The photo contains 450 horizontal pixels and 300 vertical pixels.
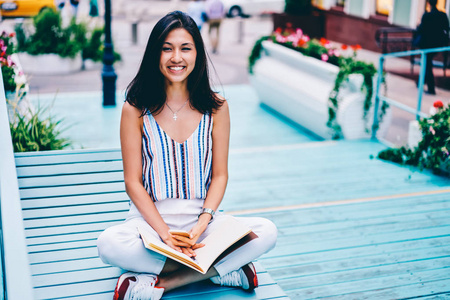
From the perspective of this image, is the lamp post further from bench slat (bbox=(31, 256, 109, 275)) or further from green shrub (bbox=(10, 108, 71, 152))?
bench slat (bbox=(31, 256, 109, 275))

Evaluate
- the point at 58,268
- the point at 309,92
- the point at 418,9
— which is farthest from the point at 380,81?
the point at 418,9

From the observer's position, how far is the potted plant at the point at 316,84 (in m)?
6.96

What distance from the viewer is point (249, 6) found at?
21250mm

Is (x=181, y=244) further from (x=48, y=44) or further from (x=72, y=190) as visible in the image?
(x=48, y=44)

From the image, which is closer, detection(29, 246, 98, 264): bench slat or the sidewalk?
detection(29, 246, 98, 264): bench slat

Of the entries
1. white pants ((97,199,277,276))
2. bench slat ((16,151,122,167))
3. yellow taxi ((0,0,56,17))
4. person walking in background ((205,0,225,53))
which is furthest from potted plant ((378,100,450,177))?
yellow taxi ((0,0,56,17))

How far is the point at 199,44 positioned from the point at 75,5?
40.8 ft

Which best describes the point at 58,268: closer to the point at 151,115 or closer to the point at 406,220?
the point at 151,115

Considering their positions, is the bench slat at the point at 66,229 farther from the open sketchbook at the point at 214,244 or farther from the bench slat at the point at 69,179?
the open sketchbook at the point at 214,244

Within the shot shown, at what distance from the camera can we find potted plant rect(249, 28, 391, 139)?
6.96 meters

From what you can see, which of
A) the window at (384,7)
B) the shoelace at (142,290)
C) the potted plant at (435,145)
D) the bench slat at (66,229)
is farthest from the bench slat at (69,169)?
the window at (384,7)

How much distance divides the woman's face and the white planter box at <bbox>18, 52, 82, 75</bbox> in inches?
364

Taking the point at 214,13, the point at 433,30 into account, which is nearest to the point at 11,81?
the point at 433,30

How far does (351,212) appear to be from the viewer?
15.3ft
